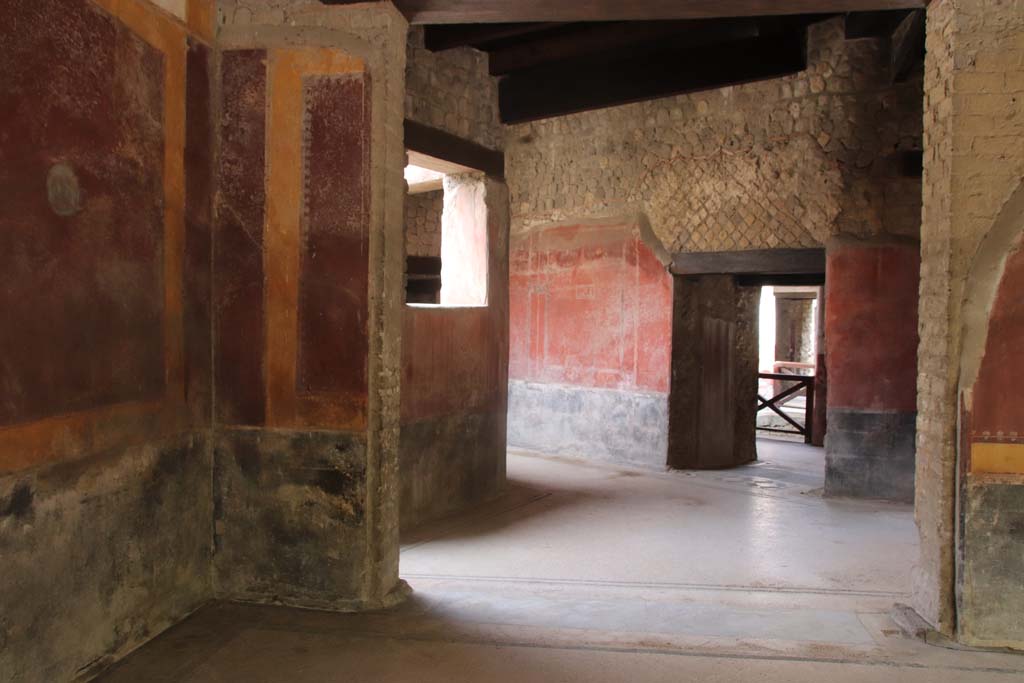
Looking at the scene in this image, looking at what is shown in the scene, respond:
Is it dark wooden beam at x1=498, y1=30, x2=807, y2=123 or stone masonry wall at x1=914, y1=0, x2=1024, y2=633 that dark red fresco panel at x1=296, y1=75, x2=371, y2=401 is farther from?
dark wooden beam at x1=498, y1=30, x2=807, y2=123

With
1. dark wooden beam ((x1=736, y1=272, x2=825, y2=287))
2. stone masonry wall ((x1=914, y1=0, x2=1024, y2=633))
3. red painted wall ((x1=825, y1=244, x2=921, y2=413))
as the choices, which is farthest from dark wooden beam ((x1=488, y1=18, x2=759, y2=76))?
stone masonry wall ((x1=914, y1=0, x2=1024, y2=633))

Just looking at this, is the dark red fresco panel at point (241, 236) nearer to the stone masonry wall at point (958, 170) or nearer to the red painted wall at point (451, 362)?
the red painted wall at point (451, 362)

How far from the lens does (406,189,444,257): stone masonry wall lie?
31.1 feet

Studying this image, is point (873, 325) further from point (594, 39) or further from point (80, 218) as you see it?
point (80, 218)

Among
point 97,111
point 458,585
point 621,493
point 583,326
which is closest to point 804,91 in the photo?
point 583,326

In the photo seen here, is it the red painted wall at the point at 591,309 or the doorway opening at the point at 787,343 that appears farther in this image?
the doorway opening at the point at 787,343

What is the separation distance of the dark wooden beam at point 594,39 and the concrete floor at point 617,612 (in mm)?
3718

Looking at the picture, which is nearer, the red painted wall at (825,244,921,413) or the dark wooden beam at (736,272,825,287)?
the red painted wall at (825,244,921,413)

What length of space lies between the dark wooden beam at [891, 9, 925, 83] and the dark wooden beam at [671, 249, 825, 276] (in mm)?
1503

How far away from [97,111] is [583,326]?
5.84 m

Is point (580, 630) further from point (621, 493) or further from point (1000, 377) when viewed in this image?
point (621, 493)

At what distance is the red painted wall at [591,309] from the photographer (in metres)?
7.48

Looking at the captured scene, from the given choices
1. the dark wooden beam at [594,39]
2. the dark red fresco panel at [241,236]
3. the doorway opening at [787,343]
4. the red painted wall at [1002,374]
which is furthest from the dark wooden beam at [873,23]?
the doorway opening at [787,343]

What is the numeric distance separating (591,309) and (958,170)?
5.00 metres
